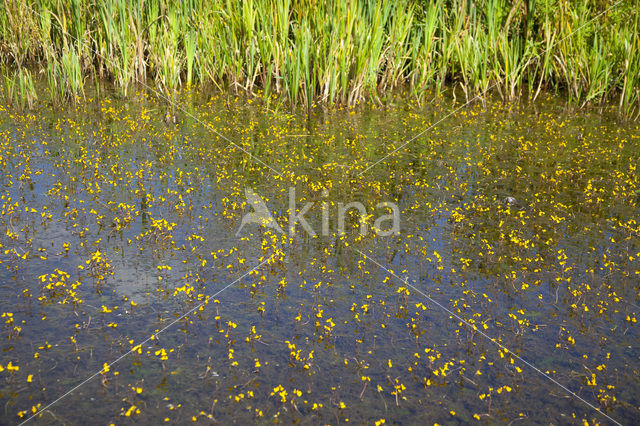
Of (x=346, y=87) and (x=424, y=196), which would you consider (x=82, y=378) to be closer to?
(x=424, y=196)

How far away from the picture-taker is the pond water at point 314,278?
3.75 m

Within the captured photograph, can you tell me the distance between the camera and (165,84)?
1009cm

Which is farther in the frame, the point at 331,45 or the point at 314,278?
the point at 331,45

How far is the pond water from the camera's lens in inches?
148

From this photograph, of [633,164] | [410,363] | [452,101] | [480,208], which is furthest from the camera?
[452,101]

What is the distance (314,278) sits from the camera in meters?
5.11

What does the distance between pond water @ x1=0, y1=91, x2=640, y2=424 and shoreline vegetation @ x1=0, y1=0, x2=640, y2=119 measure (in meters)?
1.33

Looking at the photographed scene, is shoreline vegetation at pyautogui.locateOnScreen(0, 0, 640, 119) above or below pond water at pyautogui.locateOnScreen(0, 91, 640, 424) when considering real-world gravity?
above

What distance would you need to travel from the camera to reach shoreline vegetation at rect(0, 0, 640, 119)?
9.42 meters

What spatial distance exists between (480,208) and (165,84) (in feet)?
19.4

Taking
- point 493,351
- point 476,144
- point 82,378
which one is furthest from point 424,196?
point 82,378

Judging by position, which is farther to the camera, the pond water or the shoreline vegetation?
the shoreline vegetation

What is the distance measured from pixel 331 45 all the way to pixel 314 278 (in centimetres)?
495

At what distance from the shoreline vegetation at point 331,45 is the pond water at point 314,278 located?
1.33 m
